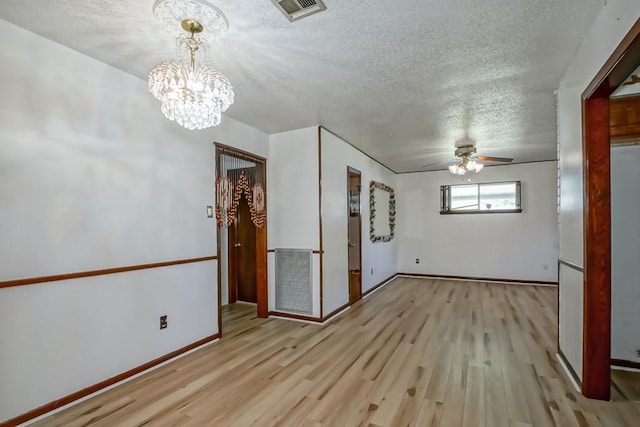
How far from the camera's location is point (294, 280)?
164 inches

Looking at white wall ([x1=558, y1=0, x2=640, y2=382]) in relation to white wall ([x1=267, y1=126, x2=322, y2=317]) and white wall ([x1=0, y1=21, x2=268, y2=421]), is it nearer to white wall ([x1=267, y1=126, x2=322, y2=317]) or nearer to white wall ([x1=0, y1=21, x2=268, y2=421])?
white wall ([x1=267, y1=126, x2=322, y2=317])

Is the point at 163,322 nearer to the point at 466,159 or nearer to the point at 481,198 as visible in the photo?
the point at 466,159

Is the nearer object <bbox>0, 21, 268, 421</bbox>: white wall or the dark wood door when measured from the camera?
<bbox>0, 21, 268, 421</bbox>: white wall

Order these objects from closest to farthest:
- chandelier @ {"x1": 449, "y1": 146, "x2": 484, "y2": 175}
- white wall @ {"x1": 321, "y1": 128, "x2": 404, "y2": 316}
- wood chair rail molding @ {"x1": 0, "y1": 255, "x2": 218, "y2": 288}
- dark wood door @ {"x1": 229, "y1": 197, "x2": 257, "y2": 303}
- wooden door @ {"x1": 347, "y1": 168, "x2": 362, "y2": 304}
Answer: wood chair rail molding @ {"x1": 0, "y1": 255, "x2": 218, "y2": 288}, white wall @ {"x1": 321, "y1": 128, "x2": 404, "y2": 316}, chandelier @ {"x1": 449, "y1": 146, "x2": 484, "y2": 175}, wooden door @ {"x1": 347, "y1": 168, "x2": 362, "y2": 304}, dark wood door @ {"x1": 229, "y1": 197, "x2": 257, "y2": 303}

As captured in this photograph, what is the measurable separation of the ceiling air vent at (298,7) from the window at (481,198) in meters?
6.16

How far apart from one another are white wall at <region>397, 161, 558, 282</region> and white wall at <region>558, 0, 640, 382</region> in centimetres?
409

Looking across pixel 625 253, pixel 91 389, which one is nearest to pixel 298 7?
pixel 91 389

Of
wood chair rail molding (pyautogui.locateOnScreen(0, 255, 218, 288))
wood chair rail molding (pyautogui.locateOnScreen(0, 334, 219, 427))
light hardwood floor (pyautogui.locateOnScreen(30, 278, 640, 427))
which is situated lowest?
light hardwood floor (pyautogui.locateOnScreen(30, 278, 640, 427))

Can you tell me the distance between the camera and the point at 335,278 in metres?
4.41

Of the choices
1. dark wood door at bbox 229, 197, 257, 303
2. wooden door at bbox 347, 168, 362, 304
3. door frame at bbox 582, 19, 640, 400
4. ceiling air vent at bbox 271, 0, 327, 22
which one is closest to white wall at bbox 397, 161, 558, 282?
wooden door at bbox 347, 168, 362, 304

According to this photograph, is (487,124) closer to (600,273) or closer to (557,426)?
(600,273)

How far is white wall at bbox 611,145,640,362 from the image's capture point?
8.65 feet

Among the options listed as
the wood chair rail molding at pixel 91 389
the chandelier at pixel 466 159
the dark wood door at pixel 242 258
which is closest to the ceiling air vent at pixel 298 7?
the wood chair rail molding at pixel 91 389

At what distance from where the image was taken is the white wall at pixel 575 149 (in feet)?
5.85
